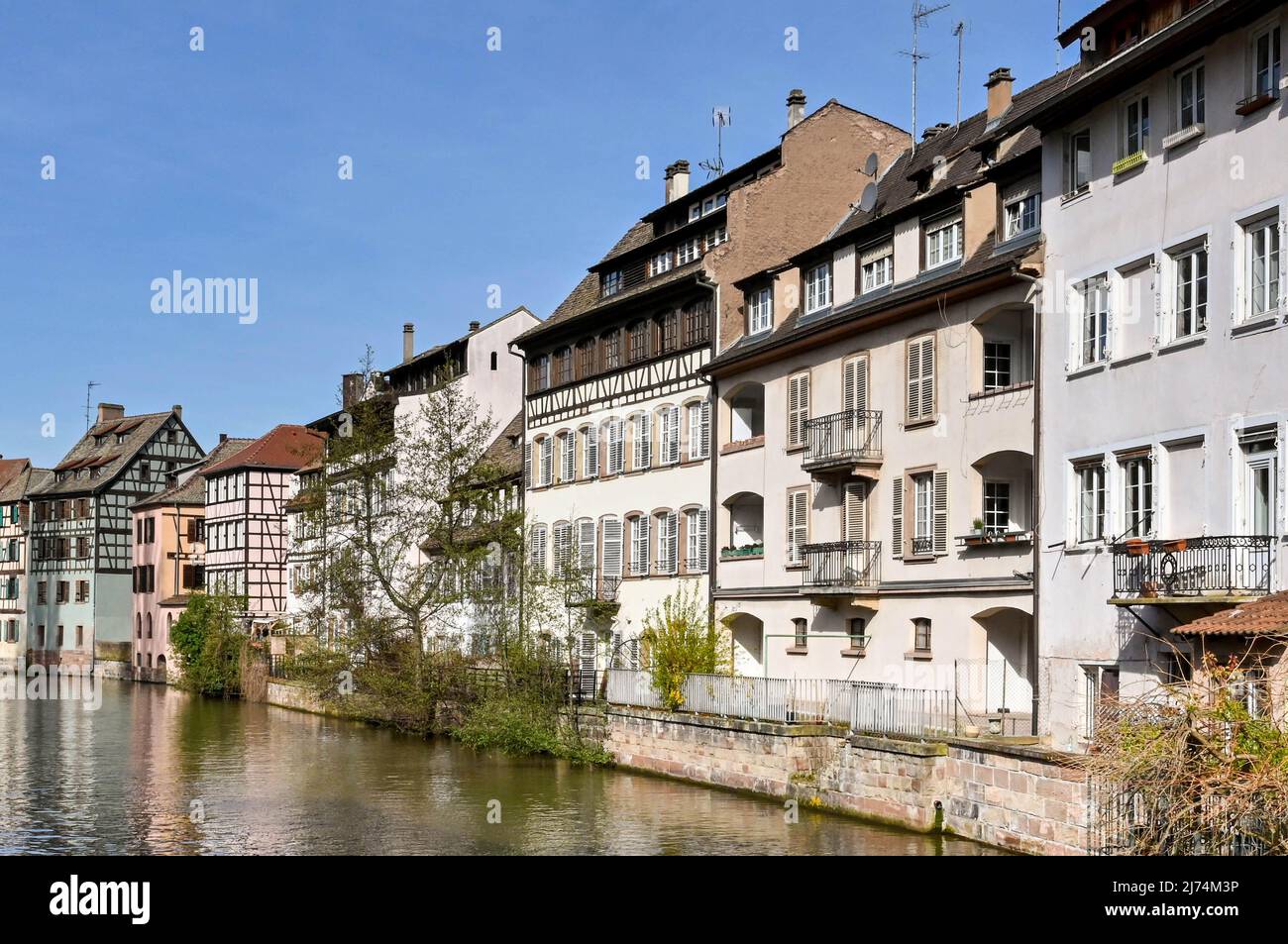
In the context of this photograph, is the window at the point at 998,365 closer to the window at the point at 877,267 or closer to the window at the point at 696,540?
the window at the point at 877,267

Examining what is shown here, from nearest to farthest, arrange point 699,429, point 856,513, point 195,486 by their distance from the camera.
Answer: point 856,513 < point 699,429 < point 195,486

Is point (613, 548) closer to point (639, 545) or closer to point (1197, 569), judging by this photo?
point (639, 545)

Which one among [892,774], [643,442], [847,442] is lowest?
[892,774]

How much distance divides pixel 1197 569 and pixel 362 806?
48.2 ft

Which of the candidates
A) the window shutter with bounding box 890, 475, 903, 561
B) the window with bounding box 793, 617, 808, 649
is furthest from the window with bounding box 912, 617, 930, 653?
the window with bounding box 793, 617, 808, 649

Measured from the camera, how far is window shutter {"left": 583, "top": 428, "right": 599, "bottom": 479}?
4006cm

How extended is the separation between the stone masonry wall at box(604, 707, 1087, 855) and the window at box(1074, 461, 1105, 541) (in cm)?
322

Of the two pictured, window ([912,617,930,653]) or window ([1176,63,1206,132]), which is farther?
window ([912,617,930,653])

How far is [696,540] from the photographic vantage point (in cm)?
3550

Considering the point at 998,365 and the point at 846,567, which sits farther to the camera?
the point at 846,567

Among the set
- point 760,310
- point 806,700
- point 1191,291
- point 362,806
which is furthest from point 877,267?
point 362,806

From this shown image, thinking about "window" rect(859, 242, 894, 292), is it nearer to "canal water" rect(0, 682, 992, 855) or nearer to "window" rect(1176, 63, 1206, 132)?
"window" rect(1176, 63, 1206, 132)

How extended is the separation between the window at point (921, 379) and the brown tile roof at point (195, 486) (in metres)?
53.4
